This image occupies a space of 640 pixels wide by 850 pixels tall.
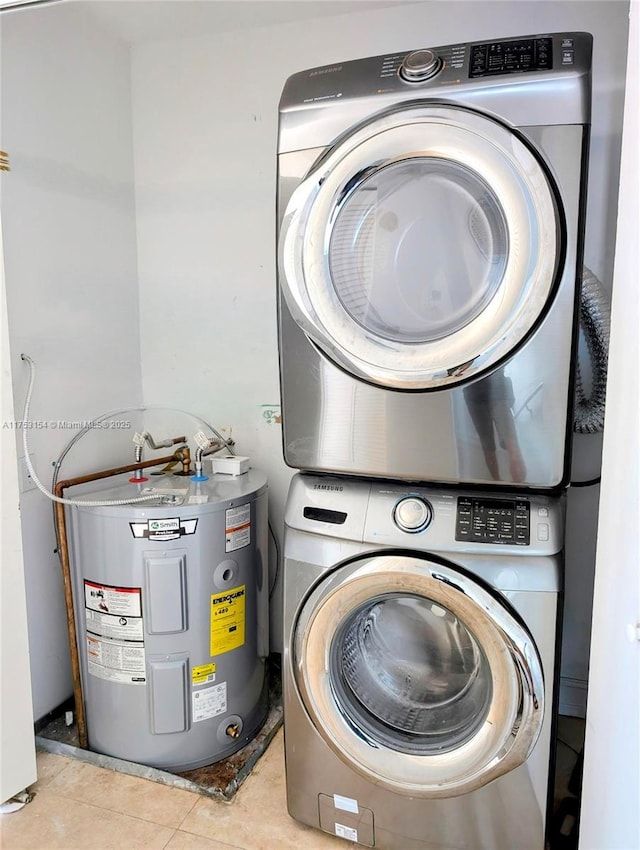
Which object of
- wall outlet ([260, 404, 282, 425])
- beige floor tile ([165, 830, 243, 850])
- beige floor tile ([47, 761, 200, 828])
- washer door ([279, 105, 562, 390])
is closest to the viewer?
washer door ([279, 105, 562, 390])

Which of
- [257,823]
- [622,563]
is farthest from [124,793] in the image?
[622,563]

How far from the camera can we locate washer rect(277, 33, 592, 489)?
3.92ft

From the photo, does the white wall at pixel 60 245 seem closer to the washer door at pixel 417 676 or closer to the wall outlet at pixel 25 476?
the wall outlet at pixel 25 476

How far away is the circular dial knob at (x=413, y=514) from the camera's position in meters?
1.33

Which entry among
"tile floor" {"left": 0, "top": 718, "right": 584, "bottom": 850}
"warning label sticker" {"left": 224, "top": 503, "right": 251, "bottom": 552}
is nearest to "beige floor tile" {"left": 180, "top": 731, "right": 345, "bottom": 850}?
"tile floor" {"left": 0, "top": 718, "right": 584, "bottom": 850}

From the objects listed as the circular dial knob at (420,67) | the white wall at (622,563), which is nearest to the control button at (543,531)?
the white wall at (622,563)

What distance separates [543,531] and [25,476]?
1.48m

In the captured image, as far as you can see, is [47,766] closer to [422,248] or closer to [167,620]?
[167,620]

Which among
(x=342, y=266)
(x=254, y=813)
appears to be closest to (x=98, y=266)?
(x=342, y=266)

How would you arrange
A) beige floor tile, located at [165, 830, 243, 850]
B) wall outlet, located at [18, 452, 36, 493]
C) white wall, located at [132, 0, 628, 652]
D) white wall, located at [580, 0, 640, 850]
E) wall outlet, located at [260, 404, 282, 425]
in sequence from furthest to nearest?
wall outlet, located at [260, 404, 282, 425], white wall, located at [132, 0, 628, 652], wall outlet, located at [18, 452, 36, 493], beige floor tile, located at [165, 830, 243, 850], white wall, located at [580, 0, 640, 850]

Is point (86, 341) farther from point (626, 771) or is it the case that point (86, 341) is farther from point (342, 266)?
point (626, 771)

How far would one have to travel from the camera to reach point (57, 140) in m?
1.93

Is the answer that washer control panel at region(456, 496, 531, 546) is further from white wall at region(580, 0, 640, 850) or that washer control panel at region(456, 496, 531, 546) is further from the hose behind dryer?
the hose behind dryer

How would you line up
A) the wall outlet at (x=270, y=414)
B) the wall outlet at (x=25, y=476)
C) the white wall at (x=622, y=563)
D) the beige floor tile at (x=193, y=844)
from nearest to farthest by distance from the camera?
the white wall at (x=622, y=563) < the beige floor tile at (x=193, y=844) < the wall outlet at (x=25, y=476) < the wall outlet at (x=270, y=414)
